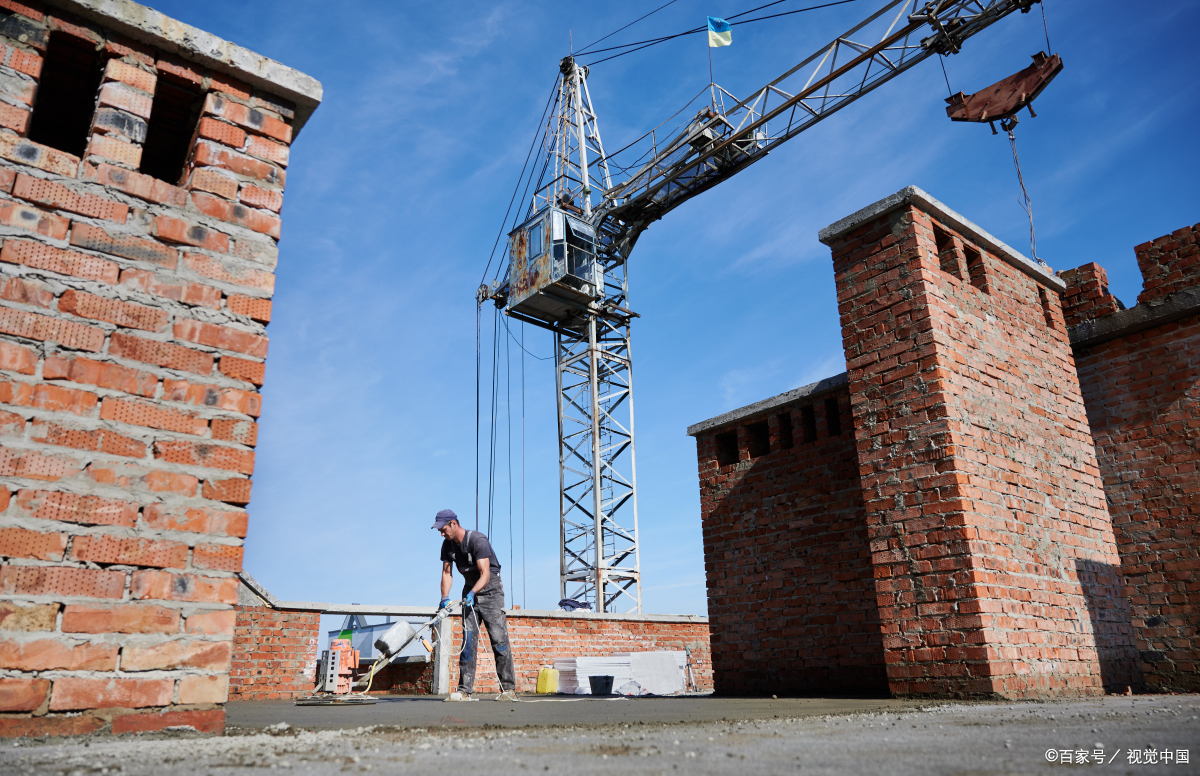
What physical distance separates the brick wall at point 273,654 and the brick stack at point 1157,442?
10065 millimetres

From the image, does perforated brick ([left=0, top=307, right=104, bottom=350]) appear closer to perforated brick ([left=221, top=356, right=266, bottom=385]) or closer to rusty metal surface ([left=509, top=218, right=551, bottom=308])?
perforated brick ([left=221, top=356, right=266, bottom=385])

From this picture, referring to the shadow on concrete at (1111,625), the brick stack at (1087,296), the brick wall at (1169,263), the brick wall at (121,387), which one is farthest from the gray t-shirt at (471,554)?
the brick wall at (1169,263)

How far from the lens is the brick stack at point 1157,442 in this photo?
7.18 metres

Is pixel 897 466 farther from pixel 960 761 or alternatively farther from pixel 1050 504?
pixel 960 761

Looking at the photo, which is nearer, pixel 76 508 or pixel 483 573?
pixel 76 508

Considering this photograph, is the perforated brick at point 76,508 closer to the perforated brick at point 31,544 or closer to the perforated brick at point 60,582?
the perforated brick at point 31,544

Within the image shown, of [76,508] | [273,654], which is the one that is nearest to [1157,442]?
[76,508]

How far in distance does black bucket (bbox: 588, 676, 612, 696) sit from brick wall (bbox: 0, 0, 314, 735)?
588 centimetres

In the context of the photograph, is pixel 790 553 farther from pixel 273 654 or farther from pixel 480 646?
pixel 273 654

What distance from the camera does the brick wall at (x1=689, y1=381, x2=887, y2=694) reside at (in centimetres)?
687

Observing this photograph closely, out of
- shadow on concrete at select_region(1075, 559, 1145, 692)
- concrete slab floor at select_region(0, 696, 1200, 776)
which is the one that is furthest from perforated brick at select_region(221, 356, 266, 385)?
shadow on concrete at select_region(1075, 559, 1145, 692)

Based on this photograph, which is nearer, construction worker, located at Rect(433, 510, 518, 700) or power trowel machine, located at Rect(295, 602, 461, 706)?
power trowel machine, located at Rect(295, 602, 461, 706)

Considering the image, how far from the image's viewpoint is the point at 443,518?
23.7 ft

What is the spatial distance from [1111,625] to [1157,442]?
234 centimetres
